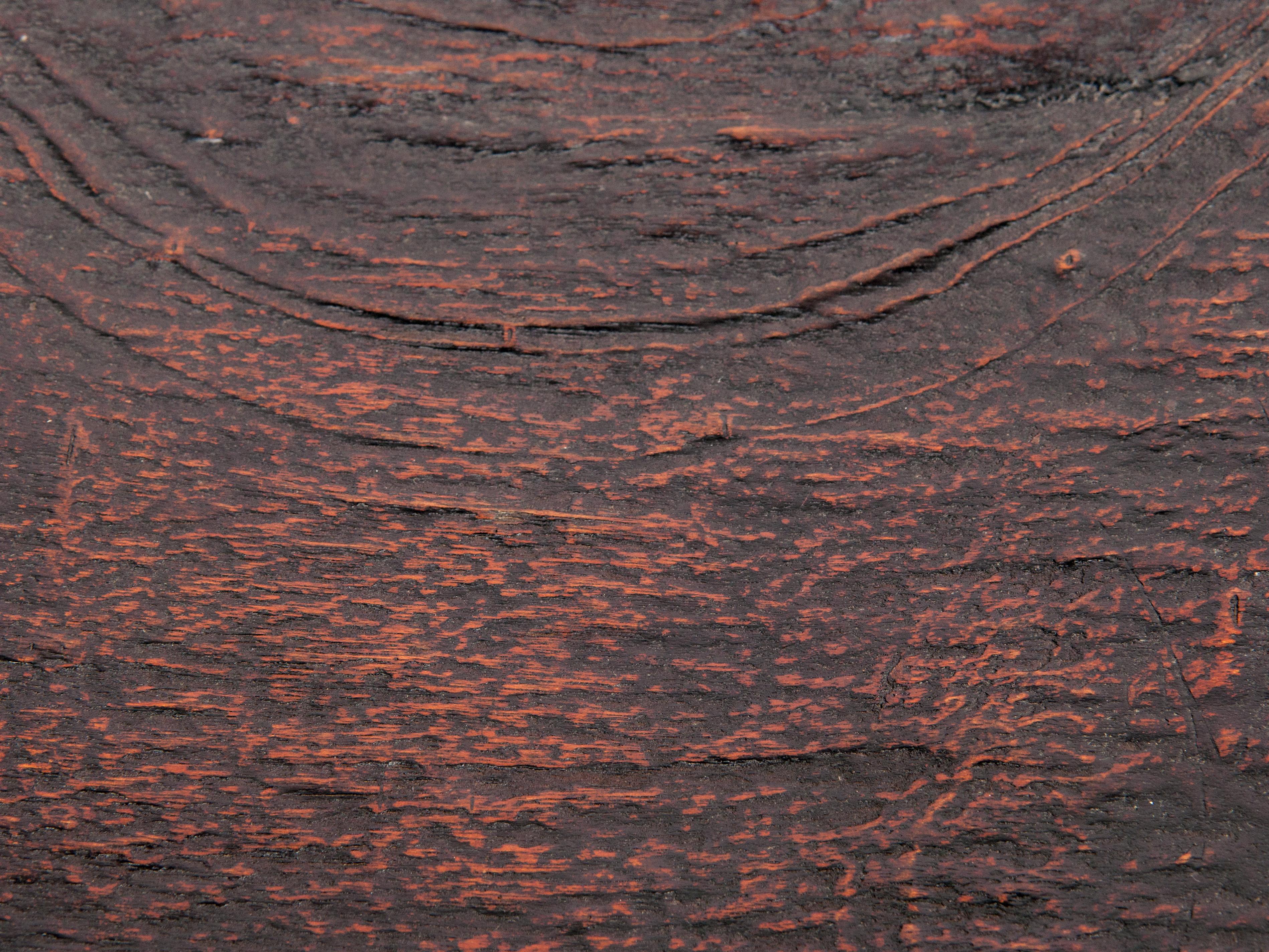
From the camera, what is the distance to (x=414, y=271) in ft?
2.51

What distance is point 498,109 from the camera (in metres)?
0.76

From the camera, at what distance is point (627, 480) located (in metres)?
0.77

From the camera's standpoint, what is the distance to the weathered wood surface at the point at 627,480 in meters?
0.75

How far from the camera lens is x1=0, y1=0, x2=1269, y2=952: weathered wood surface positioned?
750 millimetres

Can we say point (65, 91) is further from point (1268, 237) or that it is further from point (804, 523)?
point (1268, 237)

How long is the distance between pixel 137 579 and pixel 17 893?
29cm

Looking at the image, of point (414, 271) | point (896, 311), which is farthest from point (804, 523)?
point (414, 271)

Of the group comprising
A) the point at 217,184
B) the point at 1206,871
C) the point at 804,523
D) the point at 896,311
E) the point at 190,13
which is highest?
the point at 190,13

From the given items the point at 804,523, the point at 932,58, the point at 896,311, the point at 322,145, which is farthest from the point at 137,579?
the point at 932,58

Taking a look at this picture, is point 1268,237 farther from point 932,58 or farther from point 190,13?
point 190,13

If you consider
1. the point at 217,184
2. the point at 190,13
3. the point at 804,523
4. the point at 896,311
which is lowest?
the point at 804,523

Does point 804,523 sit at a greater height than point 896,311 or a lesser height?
lesser

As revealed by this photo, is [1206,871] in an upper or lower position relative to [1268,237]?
lower

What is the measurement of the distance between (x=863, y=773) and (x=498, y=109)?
62cm
